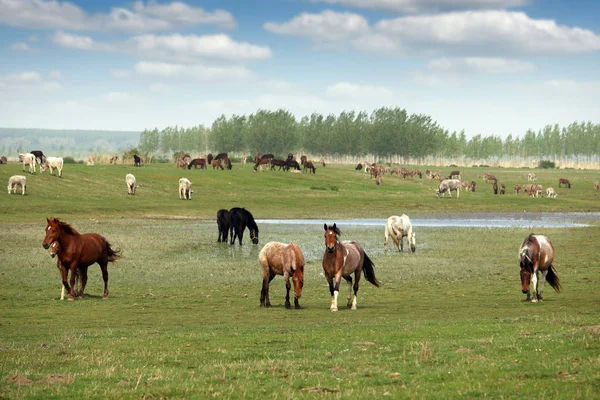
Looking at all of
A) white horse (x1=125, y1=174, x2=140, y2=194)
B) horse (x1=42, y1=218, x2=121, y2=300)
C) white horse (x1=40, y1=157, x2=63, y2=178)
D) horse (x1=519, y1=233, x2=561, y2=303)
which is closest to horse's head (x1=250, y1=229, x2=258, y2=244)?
horse (x1=42, y1=218, x2=121, y2=300)

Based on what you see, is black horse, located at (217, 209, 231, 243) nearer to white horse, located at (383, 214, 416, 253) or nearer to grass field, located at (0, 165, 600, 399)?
grass field, located at (0, 165, 600, 399)

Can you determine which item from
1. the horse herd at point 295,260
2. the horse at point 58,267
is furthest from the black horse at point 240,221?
the horse at point 58,267

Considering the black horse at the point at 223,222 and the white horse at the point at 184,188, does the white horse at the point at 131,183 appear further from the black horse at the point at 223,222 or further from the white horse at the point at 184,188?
the black horse at the point at 223,222

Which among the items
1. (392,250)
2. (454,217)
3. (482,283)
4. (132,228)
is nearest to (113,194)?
(132,228)

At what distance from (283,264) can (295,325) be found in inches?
142

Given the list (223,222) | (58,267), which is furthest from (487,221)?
(58,267)

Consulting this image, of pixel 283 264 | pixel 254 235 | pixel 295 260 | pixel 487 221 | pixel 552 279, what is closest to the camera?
pixel 295 260

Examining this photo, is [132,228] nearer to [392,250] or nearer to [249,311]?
[392,250]

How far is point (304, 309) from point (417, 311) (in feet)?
9.44

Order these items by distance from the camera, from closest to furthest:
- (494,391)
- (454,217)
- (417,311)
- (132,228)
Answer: (494,391)
(417,311)
(132,228)
(454,217)

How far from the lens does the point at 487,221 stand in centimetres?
5900

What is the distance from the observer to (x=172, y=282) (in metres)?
27.8

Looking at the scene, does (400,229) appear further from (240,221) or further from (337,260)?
(337,260)

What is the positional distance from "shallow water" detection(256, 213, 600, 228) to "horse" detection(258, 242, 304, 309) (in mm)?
30425
